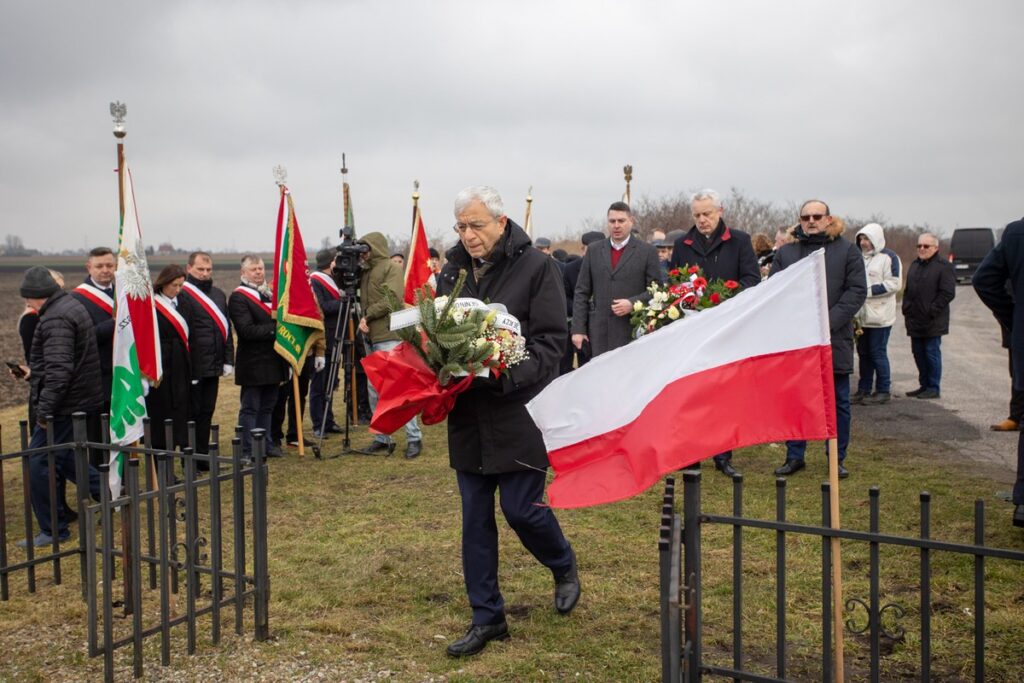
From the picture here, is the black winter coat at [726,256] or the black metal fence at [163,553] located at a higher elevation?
the black winter coat at [726,256]

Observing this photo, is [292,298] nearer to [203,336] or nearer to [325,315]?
[203,336]

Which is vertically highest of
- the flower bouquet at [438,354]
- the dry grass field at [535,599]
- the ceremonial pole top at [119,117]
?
the ceremonial pole top at [119,117]

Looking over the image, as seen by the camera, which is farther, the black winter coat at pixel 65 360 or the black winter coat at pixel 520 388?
the black winter coat at pixel 65 360

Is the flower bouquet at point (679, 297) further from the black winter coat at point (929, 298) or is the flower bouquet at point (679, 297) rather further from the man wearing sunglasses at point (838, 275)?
the black winter coat at point (929, 298)

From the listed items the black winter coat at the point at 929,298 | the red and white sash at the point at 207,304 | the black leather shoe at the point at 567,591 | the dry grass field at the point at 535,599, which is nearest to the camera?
the dry grass field at the point at 535,599

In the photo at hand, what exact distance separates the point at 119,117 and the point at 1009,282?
6.89 m

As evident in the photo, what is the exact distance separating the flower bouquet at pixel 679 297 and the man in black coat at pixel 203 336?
4.02 metres

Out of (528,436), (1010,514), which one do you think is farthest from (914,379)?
(528,436)

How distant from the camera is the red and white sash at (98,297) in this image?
25.7 feet

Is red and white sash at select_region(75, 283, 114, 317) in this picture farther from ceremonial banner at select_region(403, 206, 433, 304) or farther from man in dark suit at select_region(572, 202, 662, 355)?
man in dark suit at select_region(572, 202, 662, 355)

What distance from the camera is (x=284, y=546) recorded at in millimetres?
6352

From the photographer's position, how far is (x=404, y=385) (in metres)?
4.24

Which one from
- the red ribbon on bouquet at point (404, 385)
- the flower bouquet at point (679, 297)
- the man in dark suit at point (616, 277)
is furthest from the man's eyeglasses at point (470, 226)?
the man in dark suit at point (616, 277)

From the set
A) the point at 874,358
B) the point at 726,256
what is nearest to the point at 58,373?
the point at 726,256
